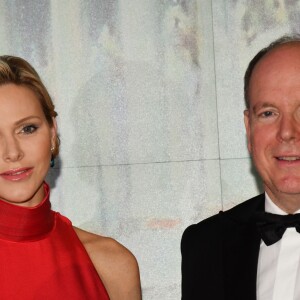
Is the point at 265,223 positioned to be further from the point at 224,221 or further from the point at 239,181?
the point at 239,181

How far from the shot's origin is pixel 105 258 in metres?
3.27

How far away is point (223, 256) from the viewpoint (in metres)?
3.01

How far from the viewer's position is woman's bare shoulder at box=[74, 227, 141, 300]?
128 inches

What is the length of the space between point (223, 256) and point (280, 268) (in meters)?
0.23

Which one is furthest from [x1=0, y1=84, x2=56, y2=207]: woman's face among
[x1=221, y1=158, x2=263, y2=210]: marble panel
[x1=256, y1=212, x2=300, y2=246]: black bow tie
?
[x1=221, y1=158, x2=263, y2=210]: marble panel

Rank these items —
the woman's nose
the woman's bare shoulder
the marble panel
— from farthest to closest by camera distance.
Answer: the marble panel, the woman's bare shoulder, the woman's nose

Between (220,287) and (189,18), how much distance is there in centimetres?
168

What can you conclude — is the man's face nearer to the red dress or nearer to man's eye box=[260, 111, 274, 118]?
man's eye box=[260, 111, 274, 118]

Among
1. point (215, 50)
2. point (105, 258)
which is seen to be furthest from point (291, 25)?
point (105, 258)

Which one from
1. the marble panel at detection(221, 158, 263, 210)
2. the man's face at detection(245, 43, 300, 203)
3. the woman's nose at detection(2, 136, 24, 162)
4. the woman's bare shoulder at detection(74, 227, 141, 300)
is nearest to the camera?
the man's face at detection(245, 43, 300, 203)

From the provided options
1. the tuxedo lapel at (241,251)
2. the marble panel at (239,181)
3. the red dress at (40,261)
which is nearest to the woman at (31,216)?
the red dress at (40,261)

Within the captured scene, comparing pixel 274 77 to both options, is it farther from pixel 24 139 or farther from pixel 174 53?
pixel 174 53

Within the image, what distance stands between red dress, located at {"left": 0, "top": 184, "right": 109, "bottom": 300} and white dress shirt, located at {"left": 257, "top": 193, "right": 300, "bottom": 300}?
0.65 meters

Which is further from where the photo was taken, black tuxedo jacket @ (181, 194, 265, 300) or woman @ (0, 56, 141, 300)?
woman @ (0, 56, 141, 300)
